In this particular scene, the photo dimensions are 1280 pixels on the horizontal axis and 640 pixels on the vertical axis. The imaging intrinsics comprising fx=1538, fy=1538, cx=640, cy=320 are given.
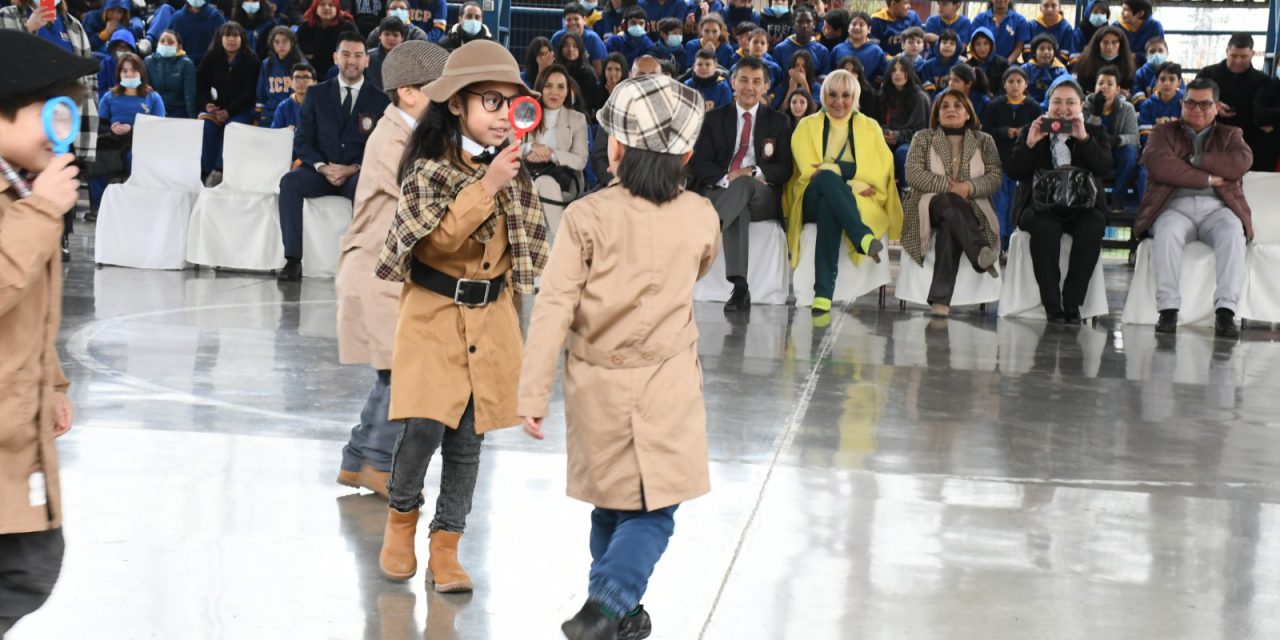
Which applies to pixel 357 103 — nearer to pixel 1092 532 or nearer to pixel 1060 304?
pixel 1060 304

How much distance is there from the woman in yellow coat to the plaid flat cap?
22.5ft

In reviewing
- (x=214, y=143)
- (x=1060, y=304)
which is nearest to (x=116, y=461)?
(x=1060, y=304)

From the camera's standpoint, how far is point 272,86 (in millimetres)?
13477

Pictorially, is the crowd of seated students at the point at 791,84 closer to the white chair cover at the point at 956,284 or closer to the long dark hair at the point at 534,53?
the long dark hair at the point at 534,53

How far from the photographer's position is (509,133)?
396 centimetres

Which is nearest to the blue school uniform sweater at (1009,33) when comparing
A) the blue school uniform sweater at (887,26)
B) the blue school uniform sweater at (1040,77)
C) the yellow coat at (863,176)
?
the blue school uniform sweater at (887,26)

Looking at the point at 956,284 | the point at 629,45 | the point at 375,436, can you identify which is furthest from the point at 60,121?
the point at 629,45

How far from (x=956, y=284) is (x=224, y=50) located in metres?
7.32

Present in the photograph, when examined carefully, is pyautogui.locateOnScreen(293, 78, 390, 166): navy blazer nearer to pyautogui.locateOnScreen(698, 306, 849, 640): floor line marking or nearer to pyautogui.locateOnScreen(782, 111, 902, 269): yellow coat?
pyautogui.locateOnScreen(782, 111, 902, 269): yellow coat

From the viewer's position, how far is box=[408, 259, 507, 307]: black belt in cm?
390

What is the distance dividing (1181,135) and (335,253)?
227 inches

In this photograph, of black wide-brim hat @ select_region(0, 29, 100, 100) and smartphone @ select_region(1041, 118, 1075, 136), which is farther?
smartphone @ select_region(1041, 118, 1075, 136)

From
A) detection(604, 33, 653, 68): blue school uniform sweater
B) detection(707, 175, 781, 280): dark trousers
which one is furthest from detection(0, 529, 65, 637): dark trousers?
detection(604, 33, 653, 68): blue school uniform sweater

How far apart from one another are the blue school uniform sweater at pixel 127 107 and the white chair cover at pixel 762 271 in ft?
18.4
